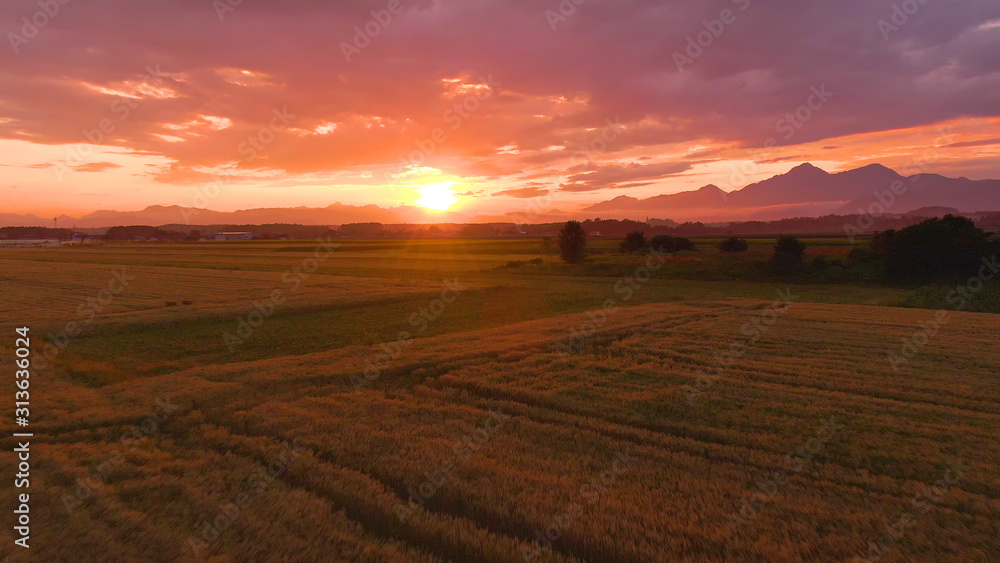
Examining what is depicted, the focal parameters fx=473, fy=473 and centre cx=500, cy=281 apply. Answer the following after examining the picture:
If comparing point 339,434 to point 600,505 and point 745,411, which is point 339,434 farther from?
point 745,411

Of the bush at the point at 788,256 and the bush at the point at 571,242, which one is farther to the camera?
→ the bush at the point at 571,242

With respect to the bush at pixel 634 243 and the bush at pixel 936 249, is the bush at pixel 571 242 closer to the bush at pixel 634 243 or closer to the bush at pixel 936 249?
the bush at pixel 634 243

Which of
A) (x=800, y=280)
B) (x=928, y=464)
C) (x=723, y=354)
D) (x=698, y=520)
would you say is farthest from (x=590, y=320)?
(x=800, y=280)

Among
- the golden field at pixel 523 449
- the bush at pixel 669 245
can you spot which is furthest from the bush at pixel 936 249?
the golden field at pixel 523 449

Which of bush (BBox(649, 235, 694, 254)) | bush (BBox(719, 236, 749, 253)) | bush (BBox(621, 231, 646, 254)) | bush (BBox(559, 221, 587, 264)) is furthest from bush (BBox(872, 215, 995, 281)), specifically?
bush (BBox(621, 231, 646, 254))

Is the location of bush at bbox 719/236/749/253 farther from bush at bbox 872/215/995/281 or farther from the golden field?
the golden field

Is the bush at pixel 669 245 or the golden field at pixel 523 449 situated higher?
the bush at pixel 669 245

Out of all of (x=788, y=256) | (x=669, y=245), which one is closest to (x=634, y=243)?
(x=669, y=245)
